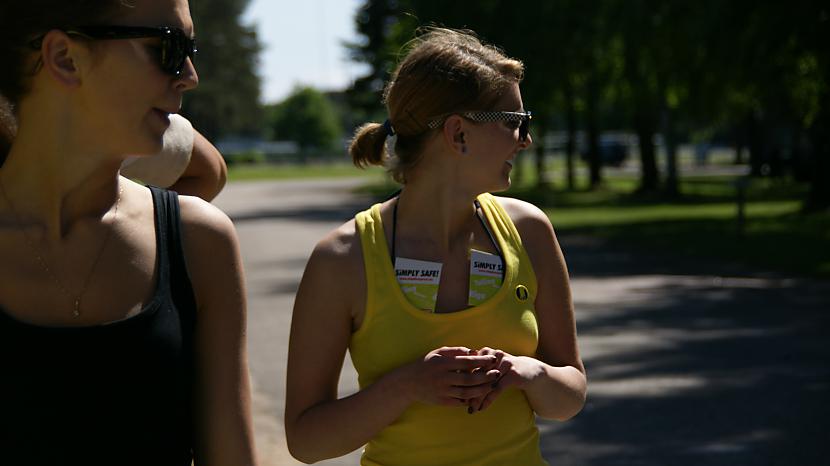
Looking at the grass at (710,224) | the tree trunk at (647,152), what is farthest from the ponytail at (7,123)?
the tree trunk at (647,152)

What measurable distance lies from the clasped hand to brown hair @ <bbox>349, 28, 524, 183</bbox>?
1.86 ft

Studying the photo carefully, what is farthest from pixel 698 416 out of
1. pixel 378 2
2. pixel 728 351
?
pixel 378 2

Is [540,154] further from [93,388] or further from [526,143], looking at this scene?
[93,388]

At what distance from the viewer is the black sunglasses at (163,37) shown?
2.06 m

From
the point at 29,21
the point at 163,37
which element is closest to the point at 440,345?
the point at 163,37

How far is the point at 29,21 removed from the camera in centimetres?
204

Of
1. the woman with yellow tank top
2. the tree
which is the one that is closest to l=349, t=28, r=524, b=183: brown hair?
the woman with yellow tank top

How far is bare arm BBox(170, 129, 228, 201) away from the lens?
3.11m

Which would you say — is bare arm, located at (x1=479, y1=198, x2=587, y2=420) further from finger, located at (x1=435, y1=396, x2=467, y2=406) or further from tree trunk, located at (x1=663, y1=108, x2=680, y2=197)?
tree trunk, located at (x1=663, y1=108, x2=680, y2=197)

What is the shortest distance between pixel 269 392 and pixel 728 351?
3.86 meters

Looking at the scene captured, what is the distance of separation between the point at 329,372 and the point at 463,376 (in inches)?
13.6

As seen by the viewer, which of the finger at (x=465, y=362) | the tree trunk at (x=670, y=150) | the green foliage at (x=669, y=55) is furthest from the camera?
the tree trunk at (x=670, y=150)

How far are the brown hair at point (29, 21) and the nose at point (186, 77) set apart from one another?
0.48 feet

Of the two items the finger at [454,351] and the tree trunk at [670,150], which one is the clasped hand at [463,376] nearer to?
the finger at [454,351]
